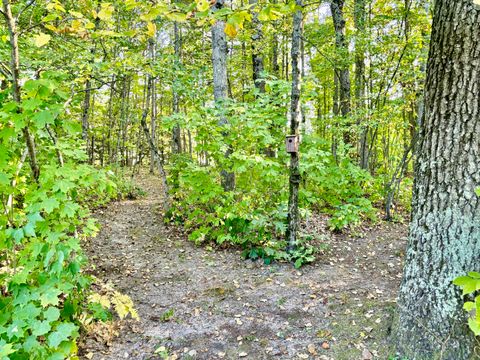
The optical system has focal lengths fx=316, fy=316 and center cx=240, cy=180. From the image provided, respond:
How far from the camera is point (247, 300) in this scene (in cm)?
405

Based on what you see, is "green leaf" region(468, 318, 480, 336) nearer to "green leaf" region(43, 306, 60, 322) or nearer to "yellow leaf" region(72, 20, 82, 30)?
"green leaf" region(43, 306, 60, 322)

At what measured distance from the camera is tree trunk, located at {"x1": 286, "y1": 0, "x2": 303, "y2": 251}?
459 centimetres

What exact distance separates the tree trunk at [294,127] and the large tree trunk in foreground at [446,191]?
2.19 metres

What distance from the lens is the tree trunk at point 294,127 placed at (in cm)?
459

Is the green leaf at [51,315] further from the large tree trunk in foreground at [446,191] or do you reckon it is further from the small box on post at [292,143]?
the small box on post at [292,143]

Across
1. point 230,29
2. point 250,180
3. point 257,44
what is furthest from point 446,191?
point 257,44

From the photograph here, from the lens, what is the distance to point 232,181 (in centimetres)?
687

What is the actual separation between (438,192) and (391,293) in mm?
1874

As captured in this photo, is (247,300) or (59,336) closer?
(59,336)

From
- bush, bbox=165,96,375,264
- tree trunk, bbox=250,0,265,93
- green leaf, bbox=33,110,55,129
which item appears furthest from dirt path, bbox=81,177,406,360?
tree trunk, bbox=250,0,265,93

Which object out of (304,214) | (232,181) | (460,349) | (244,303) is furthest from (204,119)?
(460,349)

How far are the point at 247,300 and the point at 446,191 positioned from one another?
2.62 meters

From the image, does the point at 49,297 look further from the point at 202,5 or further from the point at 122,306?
the point at 202,5

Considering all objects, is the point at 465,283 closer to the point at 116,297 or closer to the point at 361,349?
the point at 361,349
